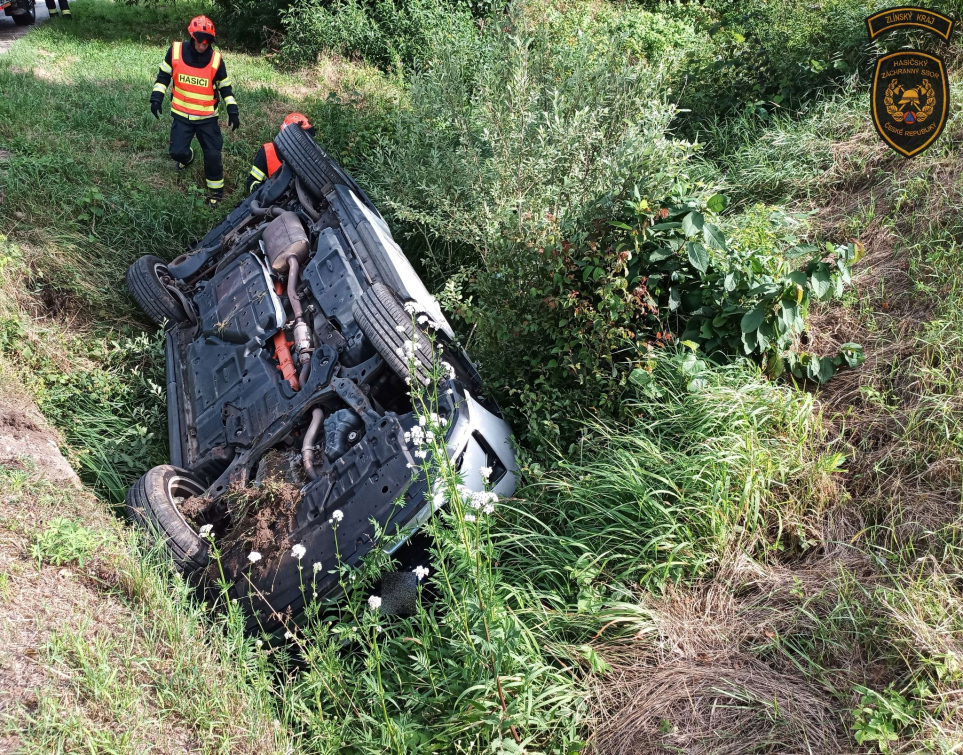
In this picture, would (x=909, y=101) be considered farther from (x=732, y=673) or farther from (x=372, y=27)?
(x=372, y=27)

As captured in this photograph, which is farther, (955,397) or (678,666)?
(955,397)

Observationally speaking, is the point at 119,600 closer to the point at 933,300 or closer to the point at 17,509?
the point at 17,509

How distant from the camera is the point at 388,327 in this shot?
3953mm

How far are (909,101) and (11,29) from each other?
47.4ft

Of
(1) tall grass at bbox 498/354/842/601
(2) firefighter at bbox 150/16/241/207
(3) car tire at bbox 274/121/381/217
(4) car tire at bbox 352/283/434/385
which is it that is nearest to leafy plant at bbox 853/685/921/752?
(1) tall grass at bbox 498/354/842/601

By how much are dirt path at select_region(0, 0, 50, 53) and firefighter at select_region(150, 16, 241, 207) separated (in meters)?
5.87

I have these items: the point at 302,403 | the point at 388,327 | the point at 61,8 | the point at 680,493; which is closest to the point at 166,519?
the point at 302,403

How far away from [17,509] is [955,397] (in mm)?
4585

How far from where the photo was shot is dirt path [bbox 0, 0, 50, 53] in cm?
1162

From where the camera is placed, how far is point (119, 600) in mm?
3105

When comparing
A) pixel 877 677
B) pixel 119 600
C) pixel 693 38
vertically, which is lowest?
pixel 119 600

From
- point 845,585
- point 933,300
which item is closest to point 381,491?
point 845,585

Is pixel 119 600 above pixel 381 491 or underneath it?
underneath

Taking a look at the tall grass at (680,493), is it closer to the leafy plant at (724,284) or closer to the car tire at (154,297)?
the leafy plant at (724,284)
